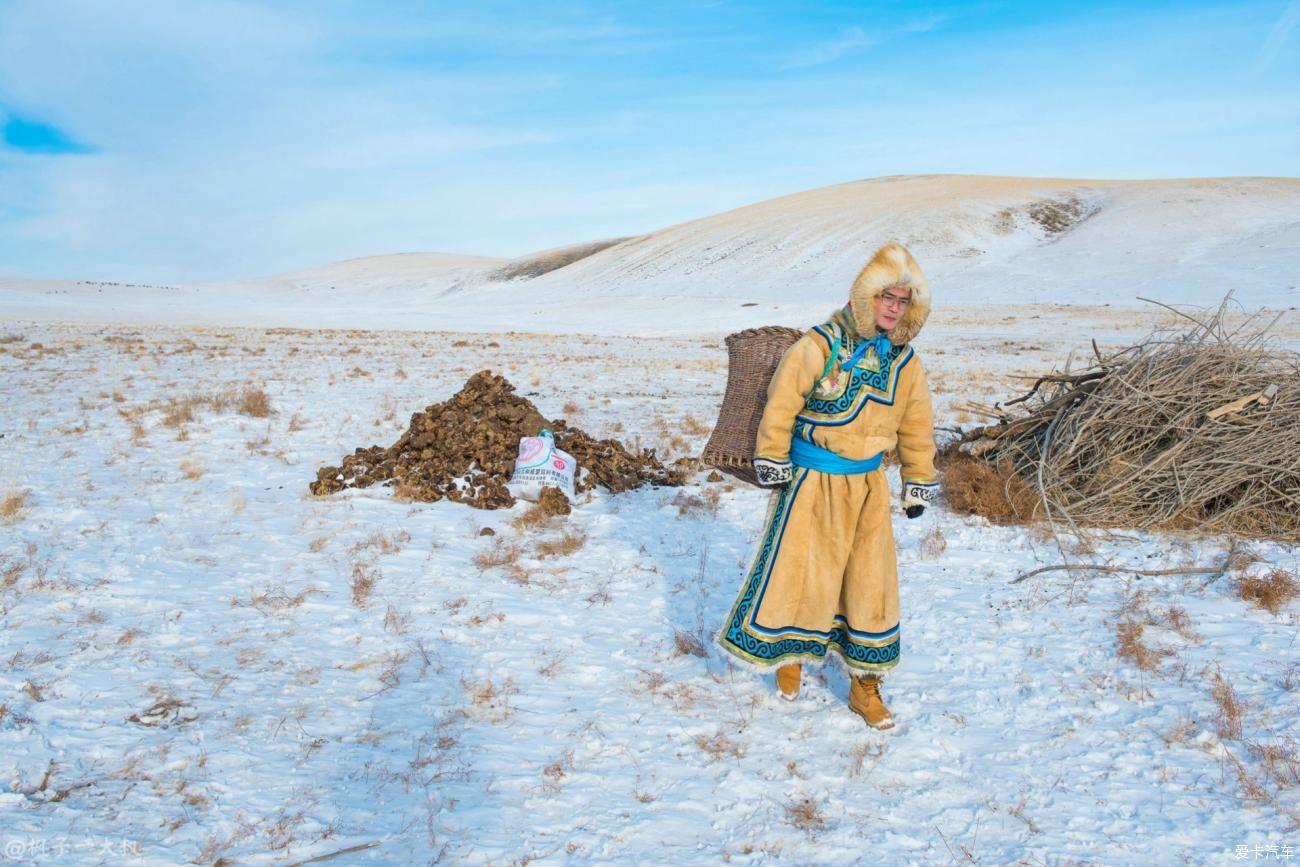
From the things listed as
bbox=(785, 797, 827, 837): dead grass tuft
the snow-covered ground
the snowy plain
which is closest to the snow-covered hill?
the snow-covered ground

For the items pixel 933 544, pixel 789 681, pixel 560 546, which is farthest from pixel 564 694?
pixel 933 544

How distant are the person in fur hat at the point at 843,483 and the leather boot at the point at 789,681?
0.72ft

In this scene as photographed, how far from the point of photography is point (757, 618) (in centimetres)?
408

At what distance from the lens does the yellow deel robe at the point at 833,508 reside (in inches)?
153

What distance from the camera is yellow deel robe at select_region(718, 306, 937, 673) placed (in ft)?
12.8

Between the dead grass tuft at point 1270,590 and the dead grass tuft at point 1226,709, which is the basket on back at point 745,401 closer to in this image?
the dead grass tuft at point 1226,709

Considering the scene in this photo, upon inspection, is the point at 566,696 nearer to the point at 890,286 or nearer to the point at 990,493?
the point at 890,286

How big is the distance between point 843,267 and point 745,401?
5202cm

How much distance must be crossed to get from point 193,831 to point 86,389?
41.7 feet

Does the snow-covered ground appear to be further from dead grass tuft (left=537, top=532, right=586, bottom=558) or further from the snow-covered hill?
the snow-covered hill

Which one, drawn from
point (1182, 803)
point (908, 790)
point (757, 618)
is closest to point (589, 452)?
point (757, 618)

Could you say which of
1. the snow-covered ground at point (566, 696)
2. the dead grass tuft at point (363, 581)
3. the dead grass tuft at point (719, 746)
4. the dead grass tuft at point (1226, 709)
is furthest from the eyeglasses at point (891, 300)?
the dead grass tuft at point (363, 581)

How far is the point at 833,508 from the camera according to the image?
397 cm

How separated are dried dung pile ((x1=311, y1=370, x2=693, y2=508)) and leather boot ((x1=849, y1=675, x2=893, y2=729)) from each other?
431cm
